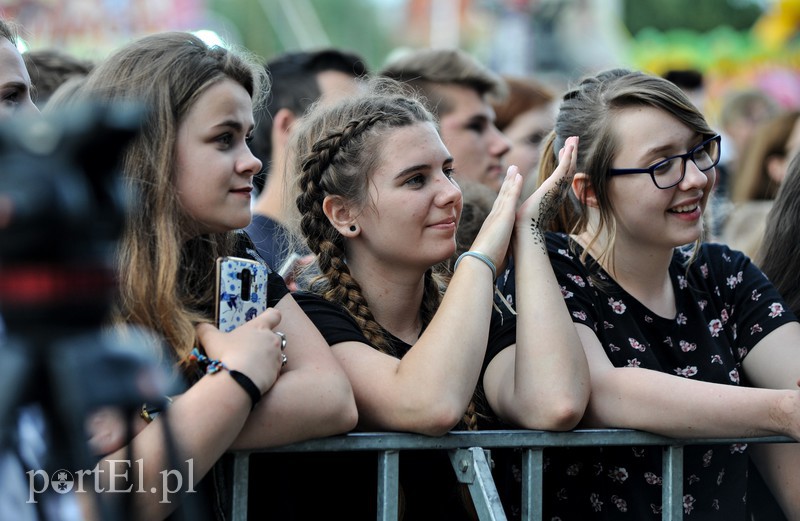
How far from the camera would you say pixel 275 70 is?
4539 mm

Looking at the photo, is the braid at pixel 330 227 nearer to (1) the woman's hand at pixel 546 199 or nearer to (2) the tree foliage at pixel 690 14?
(1) the woman's hand at pixel 546 199

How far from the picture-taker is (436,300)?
2.79 m

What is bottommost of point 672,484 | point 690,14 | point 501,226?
point 672,484

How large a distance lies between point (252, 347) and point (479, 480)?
0.55 m

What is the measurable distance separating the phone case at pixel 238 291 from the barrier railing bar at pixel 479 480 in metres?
0.54

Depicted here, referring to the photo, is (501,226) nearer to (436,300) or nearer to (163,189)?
(436,300)

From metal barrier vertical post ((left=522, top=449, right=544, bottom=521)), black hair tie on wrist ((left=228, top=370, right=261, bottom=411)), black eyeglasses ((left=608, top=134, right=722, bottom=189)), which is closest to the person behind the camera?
black hair tie on wrist ((left=228, top=370, right=261, bottom=411))

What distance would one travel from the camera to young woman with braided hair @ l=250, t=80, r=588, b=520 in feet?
7.47

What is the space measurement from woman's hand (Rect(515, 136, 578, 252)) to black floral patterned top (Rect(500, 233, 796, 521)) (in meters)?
0.14

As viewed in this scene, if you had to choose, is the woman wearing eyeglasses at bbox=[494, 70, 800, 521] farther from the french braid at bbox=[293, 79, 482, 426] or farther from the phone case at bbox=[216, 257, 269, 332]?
the phone case at bbox=[216, 257, 269, 332]

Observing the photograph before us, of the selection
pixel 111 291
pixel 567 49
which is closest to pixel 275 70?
pixel 111 291

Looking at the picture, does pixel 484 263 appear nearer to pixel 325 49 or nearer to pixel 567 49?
pixel 325 49

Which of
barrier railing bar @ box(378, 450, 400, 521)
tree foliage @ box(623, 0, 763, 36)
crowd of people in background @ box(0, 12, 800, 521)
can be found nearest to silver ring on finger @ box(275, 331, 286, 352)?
crowd of people in background @ box(0, 12, 800, 521)

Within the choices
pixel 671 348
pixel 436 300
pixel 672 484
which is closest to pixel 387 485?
pixel 672 484
